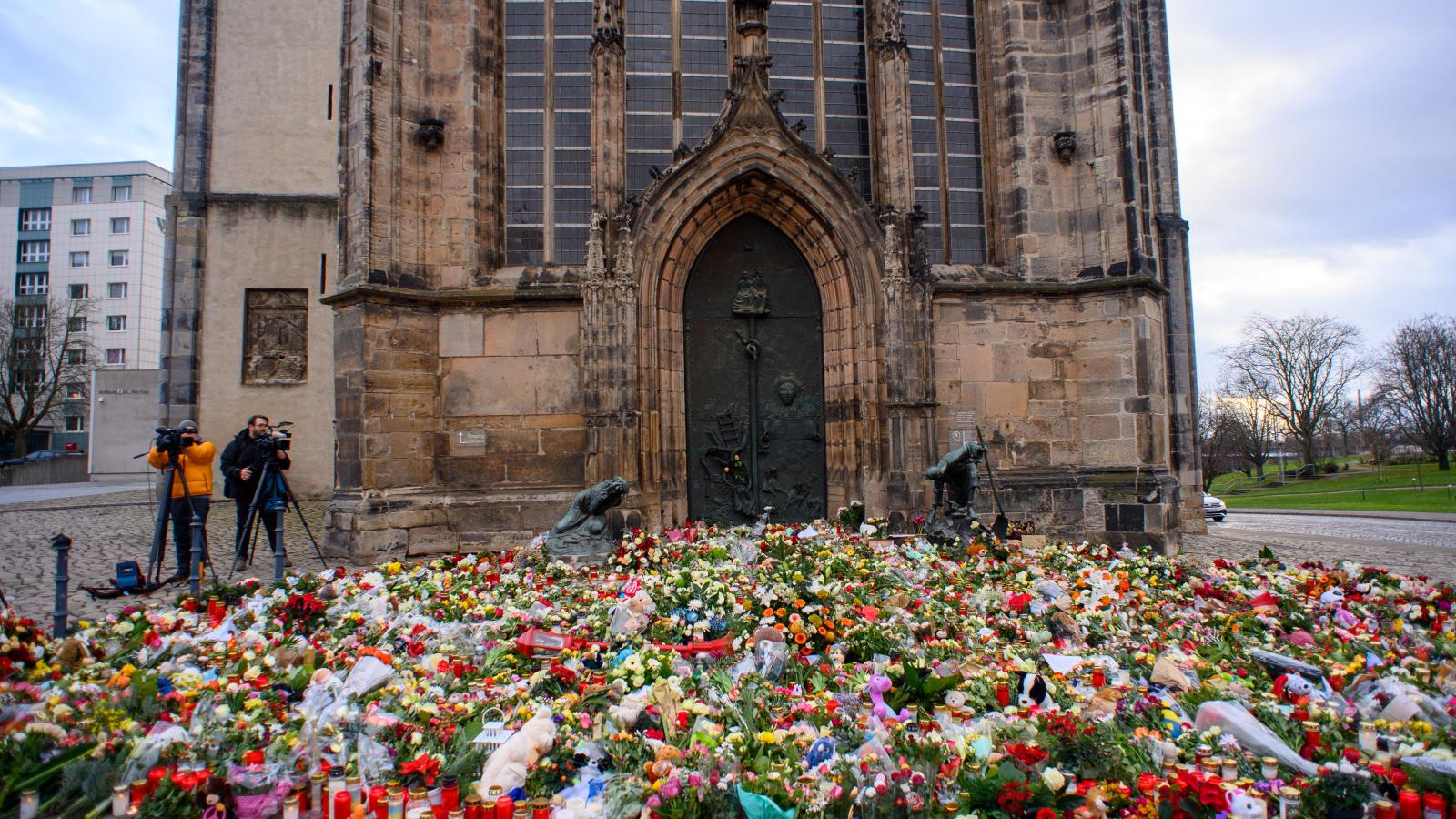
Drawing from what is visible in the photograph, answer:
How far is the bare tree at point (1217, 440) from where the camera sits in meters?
41.2

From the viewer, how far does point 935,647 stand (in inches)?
203

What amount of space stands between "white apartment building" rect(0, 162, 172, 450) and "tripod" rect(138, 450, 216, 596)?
182ft

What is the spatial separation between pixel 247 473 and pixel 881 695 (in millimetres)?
7456

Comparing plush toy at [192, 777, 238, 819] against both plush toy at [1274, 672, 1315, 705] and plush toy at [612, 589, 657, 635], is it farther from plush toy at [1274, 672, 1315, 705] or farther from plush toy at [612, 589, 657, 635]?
plush toy at [1274, 672, 1315, 705]

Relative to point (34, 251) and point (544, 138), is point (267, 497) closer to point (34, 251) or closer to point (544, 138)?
point (544, 138)

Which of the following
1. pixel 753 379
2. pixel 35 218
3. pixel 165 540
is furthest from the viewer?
pixel 35 218

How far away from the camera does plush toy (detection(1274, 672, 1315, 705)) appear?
4434 mm

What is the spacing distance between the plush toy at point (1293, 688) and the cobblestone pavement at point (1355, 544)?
5647 mm

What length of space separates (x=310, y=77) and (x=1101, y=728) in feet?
65.8

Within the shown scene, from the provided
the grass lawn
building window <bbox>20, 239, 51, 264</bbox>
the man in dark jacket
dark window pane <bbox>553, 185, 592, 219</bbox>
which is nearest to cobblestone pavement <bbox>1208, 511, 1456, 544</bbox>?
the grass lawn

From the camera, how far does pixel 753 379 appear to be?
11.1 m

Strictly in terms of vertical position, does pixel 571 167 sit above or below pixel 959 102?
below

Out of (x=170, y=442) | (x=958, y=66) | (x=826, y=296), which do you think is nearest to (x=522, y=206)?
(x=826, y=296)

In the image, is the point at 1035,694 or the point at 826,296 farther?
the point at 826,296
